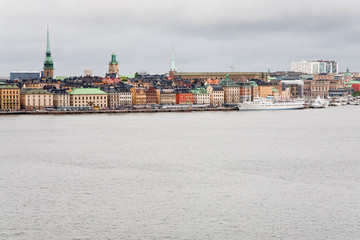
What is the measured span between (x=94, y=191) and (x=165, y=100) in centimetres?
5295

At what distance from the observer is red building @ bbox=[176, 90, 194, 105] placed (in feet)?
227

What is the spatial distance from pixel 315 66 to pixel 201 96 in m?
94.1

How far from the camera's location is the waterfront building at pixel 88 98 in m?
63.6

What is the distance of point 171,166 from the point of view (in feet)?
66.8

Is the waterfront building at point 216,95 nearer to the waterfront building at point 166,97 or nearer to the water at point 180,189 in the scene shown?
the waterfront building at point 166,97

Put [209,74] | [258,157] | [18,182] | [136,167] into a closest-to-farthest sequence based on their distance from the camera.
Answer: [18,182]
[136,167]
[258,157]
[209,74]

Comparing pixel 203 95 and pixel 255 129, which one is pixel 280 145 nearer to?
pixel 255 129

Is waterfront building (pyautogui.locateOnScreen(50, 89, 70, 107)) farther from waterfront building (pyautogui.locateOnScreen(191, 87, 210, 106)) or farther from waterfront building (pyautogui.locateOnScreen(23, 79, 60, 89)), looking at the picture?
waterfront building (pyautogui.locateOnScreen(191, 87, 210, 106))

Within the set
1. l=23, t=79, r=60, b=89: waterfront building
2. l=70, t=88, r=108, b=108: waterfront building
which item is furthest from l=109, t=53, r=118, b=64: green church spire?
l=70, t=88, r=108, b=108: waterfront building

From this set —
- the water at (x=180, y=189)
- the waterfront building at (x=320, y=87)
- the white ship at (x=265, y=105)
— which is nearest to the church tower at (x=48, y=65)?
→ the white ship at (x=265, y=105)

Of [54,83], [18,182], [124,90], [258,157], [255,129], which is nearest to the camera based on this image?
[18,182]

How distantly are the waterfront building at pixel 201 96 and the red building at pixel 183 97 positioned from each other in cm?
42

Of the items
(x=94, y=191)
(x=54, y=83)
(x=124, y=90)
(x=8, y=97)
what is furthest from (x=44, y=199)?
(x=54, y=83)

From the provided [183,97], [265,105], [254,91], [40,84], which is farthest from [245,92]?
Result: [40,84]
